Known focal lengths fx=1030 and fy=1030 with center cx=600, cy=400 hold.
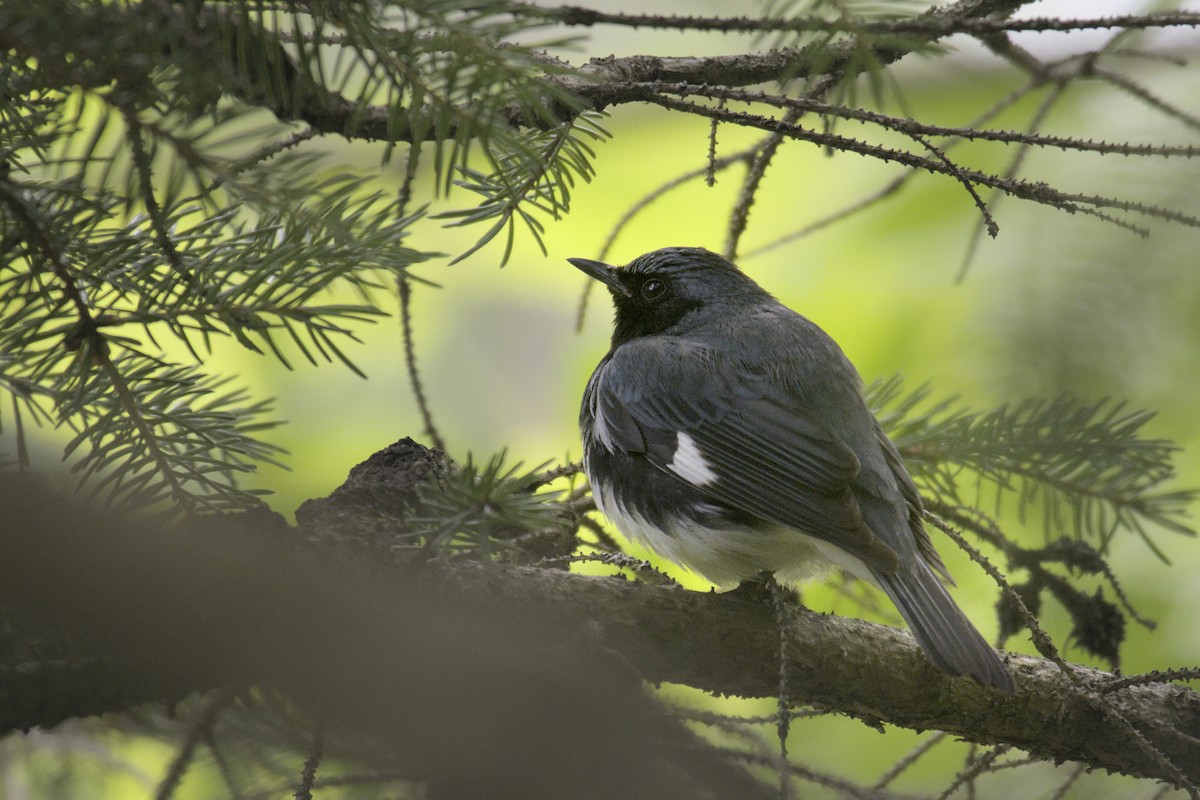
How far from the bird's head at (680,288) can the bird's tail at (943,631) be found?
104 centimetres

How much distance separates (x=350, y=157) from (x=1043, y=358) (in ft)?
7.90

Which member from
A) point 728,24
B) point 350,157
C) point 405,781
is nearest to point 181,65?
point 728,24

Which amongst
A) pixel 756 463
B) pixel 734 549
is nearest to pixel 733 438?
pixel 756 463

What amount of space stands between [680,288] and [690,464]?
73 centimetres

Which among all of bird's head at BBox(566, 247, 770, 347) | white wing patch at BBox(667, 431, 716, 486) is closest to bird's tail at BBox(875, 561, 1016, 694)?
white wing patch at BBox(667, 431, 716, 486)

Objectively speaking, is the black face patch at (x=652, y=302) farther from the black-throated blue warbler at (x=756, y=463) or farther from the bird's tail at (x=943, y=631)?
the bird's tail at (x=943, y=631)

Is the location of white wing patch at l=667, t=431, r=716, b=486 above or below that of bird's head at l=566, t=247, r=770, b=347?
below

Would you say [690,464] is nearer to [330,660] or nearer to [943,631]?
[943,631]

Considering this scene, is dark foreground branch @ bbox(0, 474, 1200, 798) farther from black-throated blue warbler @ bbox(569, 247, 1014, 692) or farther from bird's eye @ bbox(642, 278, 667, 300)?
bird's eye @ bbox(642, 278, 667, 300)

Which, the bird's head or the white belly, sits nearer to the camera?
the white belly

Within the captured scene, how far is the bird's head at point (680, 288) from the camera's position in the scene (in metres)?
3.06

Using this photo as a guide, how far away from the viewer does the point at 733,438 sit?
8.52ft

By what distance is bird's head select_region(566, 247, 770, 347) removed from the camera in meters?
3.06

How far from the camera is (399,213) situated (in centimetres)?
178
